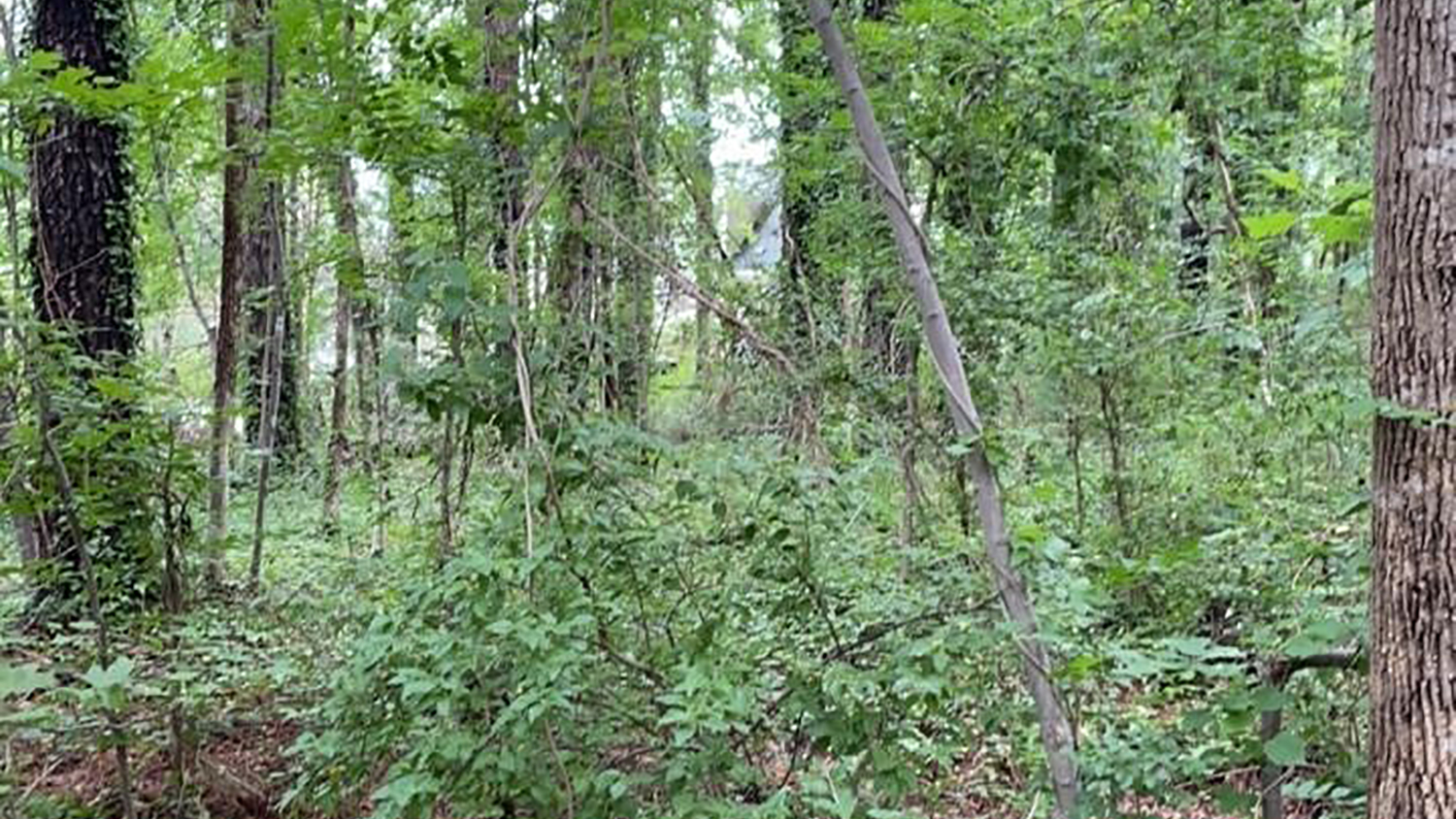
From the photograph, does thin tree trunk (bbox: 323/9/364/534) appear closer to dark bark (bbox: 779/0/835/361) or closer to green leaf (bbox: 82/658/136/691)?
green leaf (bbox: 82/658/136/691)

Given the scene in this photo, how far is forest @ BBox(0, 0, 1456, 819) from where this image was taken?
89.7 inches

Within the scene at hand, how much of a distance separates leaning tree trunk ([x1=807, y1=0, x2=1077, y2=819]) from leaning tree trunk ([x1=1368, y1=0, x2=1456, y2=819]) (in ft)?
2.03

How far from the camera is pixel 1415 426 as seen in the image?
76.8 inches

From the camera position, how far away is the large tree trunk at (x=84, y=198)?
530 centimetres

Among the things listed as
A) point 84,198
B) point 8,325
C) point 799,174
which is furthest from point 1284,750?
point 84,198

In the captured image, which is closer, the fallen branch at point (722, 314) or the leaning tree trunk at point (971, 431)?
the leaning tree trunk at point (971, 431)

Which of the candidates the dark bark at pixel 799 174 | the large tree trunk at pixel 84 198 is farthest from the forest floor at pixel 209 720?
the large tree trunk at pixel 84 198

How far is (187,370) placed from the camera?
15445mm

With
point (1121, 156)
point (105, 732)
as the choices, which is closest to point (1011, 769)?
point (1121, 156)

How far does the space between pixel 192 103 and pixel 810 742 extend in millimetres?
3351

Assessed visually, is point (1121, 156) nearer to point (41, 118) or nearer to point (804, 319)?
point (804, 319)

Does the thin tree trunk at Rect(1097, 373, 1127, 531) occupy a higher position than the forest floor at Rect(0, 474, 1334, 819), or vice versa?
the thin tree trunk at Rect(1097, 373, 1127, 531)

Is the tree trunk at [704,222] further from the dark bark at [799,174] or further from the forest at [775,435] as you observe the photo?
the dark bark at [799,174]

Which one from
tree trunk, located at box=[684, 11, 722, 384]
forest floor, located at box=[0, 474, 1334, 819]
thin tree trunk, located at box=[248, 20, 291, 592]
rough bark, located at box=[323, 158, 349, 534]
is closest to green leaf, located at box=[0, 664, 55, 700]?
forest floor, located at box=[0, 474, 1334, 819]
